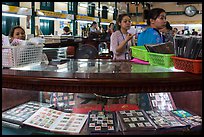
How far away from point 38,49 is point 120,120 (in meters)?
0.77

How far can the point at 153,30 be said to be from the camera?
2.89m

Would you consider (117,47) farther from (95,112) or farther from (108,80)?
(108,80)

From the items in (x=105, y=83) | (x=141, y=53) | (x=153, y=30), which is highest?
(x=153, y=30)

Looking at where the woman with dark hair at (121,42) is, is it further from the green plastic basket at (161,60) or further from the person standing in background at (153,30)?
the green plastic basket at (161,60)

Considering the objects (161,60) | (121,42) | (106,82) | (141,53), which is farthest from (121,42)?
(106,82)

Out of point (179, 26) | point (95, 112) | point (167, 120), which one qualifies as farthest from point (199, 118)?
point (179, 26)

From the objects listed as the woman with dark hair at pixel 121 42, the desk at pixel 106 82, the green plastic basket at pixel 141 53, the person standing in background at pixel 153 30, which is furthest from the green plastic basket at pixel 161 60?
the woman with dark hair at pixel 121 42

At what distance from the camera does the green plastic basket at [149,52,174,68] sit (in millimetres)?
1662

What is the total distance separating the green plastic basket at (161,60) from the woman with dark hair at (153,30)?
40.8 inches

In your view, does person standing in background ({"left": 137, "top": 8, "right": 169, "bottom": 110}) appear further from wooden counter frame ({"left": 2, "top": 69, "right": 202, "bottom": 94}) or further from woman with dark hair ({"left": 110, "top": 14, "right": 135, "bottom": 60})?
wooden counter frame ({"left": 2, "top": 69, "right": 202, "bottom": 94})

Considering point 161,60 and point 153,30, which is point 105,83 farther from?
point 153,30

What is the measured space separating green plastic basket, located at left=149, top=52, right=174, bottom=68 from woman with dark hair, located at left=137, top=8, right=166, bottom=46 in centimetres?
104

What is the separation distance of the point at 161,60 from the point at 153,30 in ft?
4.00

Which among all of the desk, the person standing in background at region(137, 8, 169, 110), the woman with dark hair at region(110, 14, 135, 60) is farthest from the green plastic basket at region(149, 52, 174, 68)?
the woman with dark hair at region(110, 14, 135, 60)
